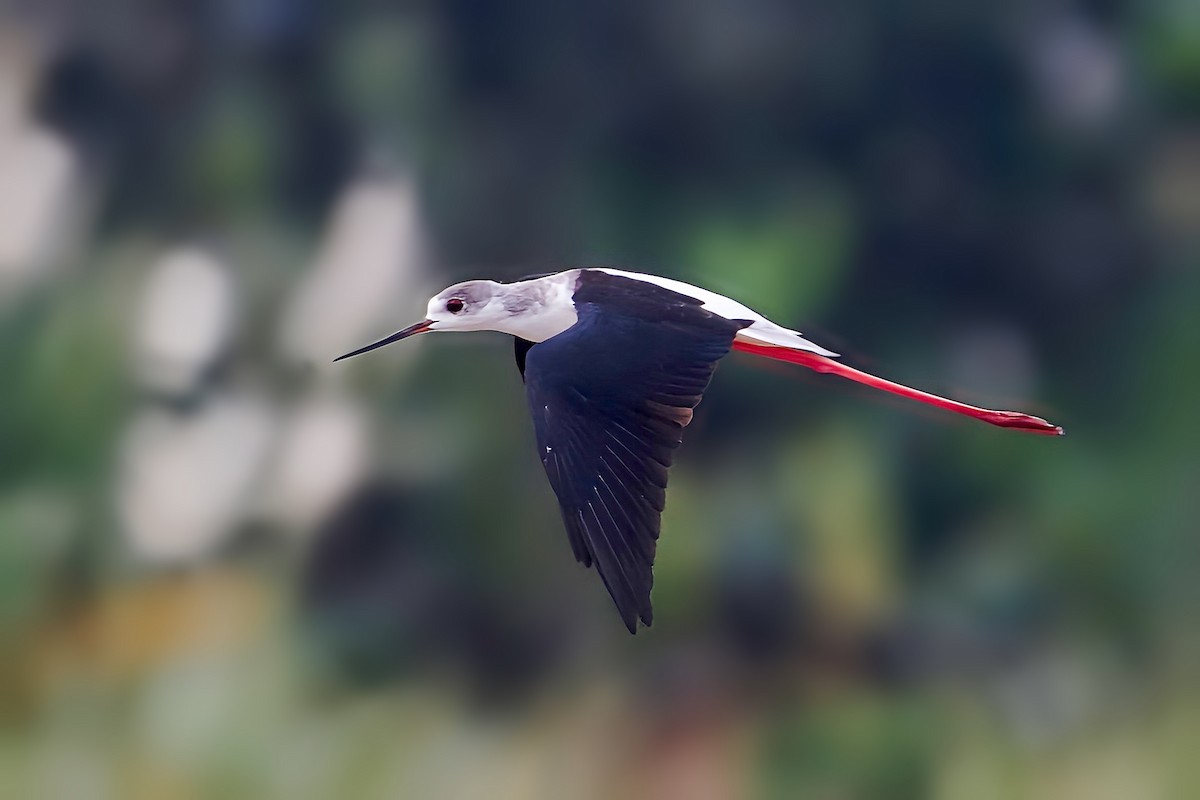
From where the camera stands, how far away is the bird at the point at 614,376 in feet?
8.55

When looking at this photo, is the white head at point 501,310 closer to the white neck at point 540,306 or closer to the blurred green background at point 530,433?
the white neck at point 540,306

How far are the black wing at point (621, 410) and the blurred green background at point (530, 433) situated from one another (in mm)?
2806

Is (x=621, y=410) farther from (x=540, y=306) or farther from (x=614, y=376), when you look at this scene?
(x=540, y=306)

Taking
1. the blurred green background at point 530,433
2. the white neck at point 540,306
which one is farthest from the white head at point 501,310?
the blurred green background at point 530,433

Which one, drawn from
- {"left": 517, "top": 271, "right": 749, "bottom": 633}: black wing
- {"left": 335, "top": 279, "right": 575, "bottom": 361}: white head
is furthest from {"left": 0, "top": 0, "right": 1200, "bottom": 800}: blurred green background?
{"left": 517, "top": 271, "right": 749, "bottom": 633}: black wing

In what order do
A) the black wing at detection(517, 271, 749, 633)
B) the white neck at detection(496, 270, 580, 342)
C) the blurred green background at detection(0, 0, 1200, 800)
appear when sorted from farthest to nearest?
the blurred green background at detection(0, 0, 1200, 800) < the white neck at detection(496, 270, 580, 342) < the black wing at detection(517, 271, 749, 633)

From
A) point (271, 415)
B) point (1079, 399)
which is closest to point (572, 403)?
point (271, 415)

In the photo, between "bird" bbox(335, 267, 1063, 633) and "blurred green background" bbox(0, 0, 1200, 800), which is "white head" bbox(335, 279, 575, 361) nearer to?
"bird" bbox(335, 267, 1063, 633)

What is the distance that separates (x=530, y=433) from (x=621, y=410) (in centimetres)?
302

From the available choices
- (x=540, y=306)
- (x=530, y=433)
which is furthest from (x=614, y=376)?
(x=530, y=433)

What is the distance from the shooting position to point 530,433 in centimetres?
580

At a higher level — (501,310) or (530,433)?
(501,310)

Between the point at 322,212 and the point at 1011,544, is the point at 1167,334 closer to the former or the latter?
the point at 1011,544

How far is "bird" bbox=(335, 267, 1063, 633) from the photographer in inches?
103
